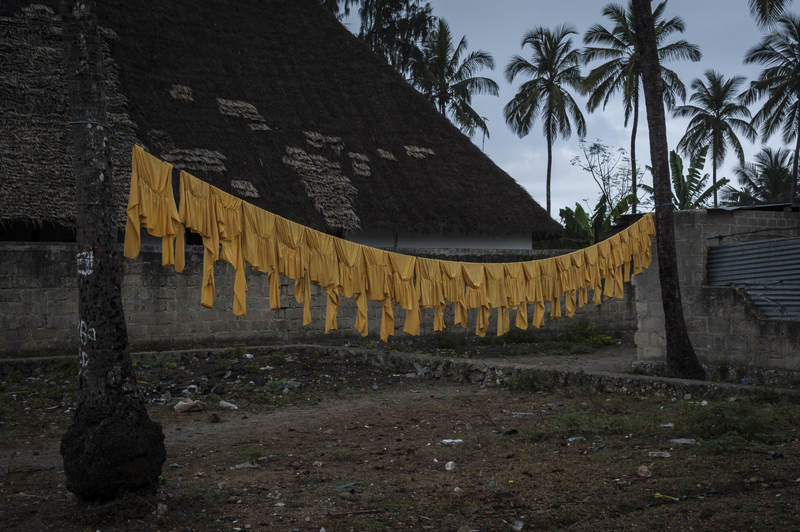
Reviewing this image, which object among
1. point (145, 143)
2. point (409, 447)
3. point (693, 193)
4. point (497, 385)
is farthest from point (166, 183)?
point (693, 193)

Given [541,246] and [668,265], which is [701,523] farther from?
[541,246]

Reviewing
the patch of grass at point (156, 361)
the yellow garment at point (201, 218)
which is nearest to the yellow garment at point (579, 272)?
the yellow garment at point (201, 218)

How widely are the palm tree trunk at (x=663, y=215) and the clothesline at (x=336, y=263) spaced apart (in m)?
0.90

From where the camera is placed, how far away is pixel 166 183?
5426 mm

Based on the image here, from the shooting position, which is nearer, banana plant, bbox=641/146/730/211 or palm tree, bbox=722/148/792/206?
banana plant, bbox=641/146/730/211

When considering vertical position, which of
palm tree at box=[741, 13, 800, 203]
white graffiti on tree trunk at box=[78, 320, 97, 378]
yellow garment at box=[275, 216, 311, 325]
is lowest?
white graffiti on tree trunk at box=[78, 320, 97, 378]

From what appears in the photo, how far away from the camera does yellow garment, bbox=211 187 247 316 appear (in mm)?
5977

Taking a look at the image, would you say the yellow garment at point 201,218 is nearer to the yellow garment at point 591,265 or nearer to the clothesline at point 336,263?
the clothesline at point 336,263

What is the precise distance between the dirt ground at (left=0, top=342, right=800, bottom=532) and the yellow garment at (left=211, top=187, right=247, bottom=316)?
63.0 inches

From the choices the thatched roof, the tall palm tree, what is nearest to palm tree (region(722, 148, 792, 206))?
the tall palm tree

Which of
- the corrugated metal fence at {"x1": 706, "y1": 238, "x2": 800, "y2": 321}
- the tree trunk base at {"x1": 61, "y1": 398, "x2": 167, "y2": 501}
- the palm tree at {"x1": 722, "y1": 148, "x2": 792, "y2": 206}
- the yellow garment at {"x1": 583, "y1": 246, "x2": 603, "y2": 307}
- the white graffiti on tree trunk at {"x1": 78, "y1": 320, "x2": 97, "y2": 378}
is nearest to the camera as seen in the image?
the tree trunk base at {"x1": 61, "y1": 398, "x2": 167, "y2": 501}

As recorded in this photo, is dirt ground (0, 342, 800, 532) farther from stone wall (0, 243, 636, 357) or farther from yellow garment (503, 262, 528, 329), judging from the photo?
stone wall (0, 243, 636, 357)

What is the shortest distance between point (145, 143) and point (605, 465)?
10879 mm

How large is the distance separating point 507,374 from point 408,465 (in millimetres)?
4251
